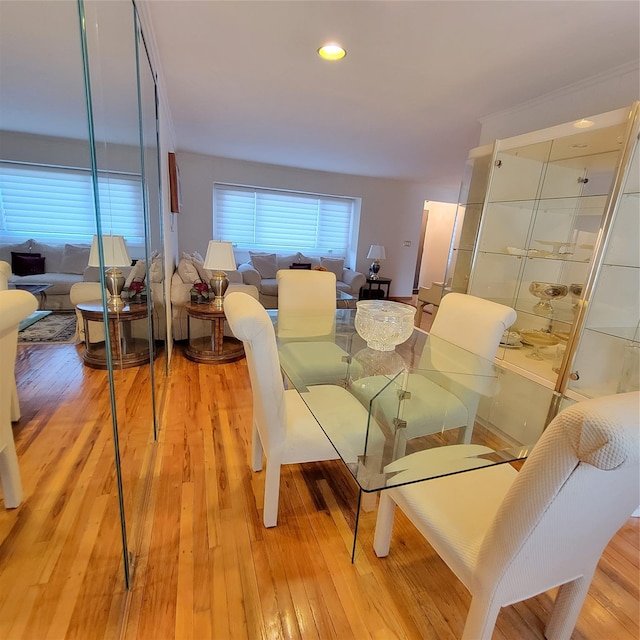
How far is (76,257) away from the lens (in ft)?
3.18

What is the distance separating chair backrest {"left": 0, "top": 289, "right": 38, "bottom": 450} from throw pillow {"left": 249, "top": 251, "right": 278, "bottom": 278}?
4769 millimetres

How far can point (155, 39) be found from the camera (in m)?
1.96

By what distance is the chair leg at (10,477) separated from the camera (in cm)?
95

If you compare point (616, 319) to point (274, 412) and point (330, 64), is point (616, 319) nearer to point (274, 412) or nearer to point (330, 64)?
point (274, 412)

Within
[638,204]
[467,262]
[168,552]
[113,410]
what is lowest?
[168,552]

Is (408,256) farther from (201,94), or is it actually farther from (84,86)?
(84,86)

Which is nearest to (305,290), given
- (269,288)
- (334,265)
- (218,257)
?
(218,257)

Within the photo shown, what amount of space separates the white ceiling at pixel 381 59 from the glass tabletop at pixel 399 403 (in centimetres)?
157

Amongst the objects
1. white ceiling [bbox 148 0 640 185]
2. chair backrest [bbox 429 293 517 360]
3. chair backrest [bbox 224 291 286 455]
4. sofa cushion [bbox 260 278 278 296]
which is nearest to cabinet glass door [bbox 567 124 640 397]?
chair backrest [bbox 429 293 517 360]

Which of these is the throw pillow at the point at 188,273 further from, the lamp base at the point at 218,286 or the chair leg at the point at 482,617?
the chair leg at the point at 482,617

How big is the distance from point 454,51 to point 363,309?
1.47 meters

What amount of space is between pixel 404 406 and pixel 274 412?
55cm

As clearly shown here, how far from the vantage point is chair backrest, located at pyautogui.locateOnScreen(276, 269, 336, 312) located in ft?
8.18

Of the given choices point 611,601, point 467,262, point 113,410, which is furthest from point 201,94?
point 611,601
